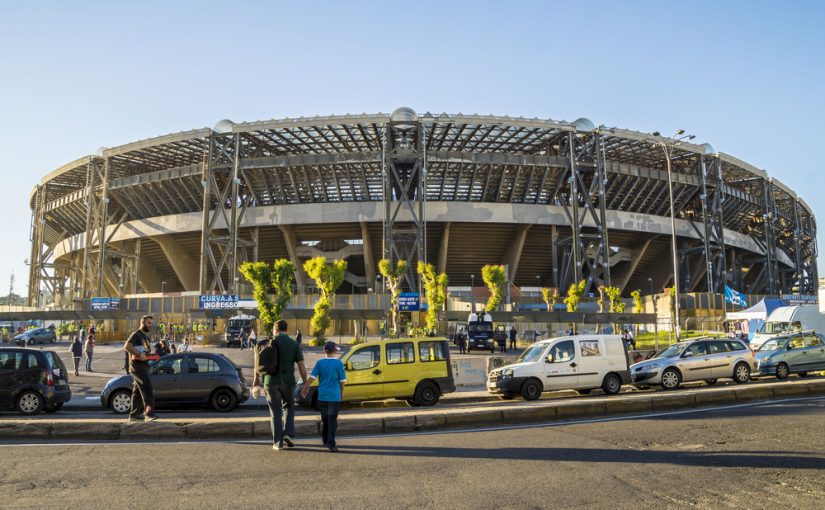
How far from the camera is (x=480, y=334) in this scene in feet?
100

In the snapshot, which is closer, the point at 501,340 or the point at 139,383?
the point at 139,383

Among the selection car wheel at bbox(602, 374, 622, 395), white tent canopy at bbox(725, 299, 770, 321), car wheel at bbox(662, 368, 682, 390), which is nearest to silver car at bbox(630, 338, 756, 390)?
car wheel at bbox(662, 368, 682, 390)

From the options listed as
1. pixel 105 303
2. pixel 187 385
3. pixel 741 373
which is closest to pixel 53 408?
pixel 187 385

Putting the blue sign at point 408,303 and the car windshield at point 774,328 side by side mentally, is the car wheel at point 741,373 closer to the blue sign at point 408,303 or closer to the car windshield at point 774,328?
the car windshield at point 774,328

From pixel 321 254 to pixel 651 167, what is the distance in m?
31.4

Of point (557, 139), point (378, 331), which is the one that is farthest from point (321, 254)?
point (557, 139)

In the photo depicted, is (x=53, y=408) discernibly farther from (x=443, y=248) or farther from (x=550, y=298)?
(x=443, y=248)

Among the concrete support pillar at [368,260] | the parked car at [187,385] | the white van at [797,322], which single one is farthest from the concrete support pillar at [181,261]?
the white van at [797,322]

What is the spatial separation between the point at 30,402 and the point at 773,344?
725 inches

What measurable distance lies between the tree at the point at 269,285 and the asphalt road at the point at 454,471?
21.0 meters

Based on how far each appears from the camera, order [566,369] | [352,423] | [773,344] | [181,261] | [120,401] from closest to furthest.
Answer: [352,423] → [120,401] → [566,369] → [773,344] → [181,261]

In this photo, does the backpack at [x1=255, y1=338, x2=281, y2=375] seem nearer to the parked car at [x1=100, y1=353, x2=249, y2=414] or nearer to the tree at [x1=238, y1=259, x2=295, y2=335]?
the parked car at [x1=100, y1=353, x2=249, y2=414]

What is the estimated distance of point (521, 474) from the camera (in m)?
5.64

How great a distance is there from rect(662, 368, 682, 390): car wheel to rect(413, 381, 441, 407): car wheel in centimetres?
590
